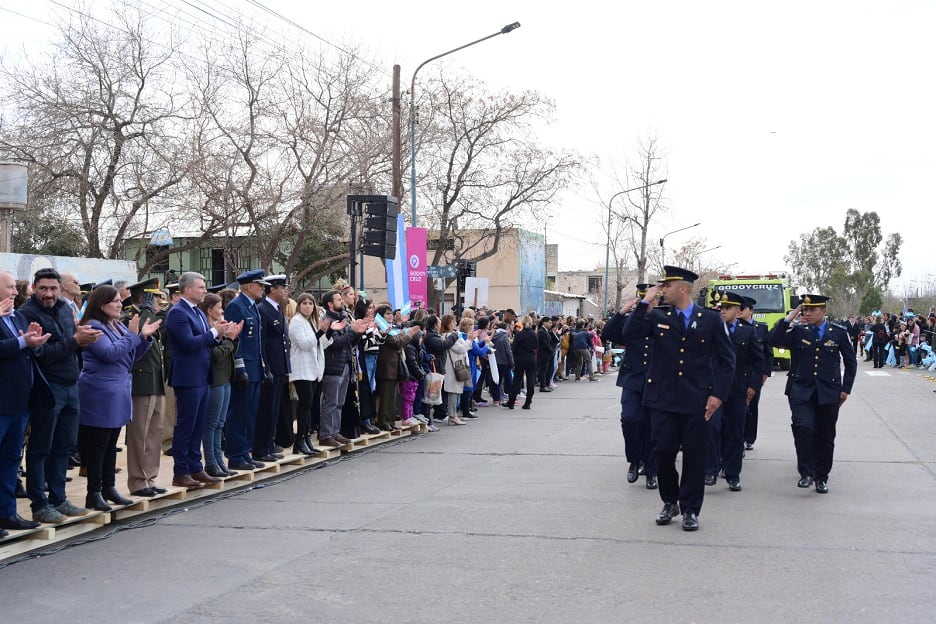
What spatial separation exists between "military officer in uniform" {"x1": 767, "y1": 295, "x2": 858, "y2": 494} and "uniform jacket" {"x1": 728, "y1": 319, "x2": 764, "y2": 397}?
0.55 m

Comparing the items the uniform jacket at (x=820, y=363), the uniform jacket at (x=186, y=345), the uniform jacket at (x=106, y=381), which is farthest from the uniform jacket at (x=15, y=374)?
the uniform jacket at (x=820, y=363)

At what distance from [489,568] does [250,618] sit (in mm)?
1703

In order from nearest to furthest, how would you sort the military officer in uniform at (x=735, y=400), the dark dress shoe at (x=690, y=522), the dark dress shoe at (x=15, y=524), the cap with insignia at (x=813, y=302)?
the dark dress shoe at (x=15, y=524), the dark dress shoe at (x=690, y=522), the cap with insignia at (x=813, y=302), the military officer in uniform at (x=735, y=400)

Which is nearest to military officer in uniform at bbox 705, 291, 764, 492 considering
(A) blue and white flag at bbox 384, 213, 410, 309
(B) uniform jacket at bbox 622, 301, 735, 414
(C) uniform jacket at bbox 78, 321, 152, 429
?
(B) uniform jacket at bbox 622, 301, 735, 414

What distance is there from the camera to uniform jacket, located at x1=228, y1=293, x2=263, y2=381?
1012 cm

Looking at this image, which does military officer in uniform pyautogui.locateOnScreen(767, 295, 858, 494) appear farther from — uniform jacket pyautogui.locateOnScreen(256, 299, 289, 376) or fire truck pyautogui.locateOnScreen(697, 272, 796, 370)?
fire truck pyautogui.locateOnScreen(697, 272, 796, 370)

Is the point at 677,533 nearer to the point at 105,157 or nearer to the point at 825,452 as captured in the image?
the point at 825,452

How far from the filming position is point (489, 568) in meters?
6.46

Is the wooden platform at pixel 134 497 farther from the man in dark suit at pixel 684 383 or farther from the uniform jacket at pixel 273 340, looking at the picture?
the man in dark suit at pixel 684 383

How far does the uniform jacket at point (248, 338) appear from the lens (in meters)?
10.1

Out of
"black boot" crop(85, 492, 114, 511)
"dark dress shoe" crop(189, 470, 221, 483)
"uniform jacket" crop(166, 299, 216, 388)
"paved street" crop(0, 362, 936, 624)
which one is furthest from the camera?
"dark dress shoe" crop(189, 470, 221, 483)

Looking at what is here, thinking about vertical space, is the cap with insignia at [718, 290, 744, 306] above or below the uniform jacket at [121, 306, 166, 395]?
above

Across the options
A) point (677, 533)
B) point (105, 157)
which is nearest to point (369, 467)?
point (677, 533)

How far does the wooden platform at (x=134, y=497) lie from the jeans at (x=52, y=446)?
29 centimetres
